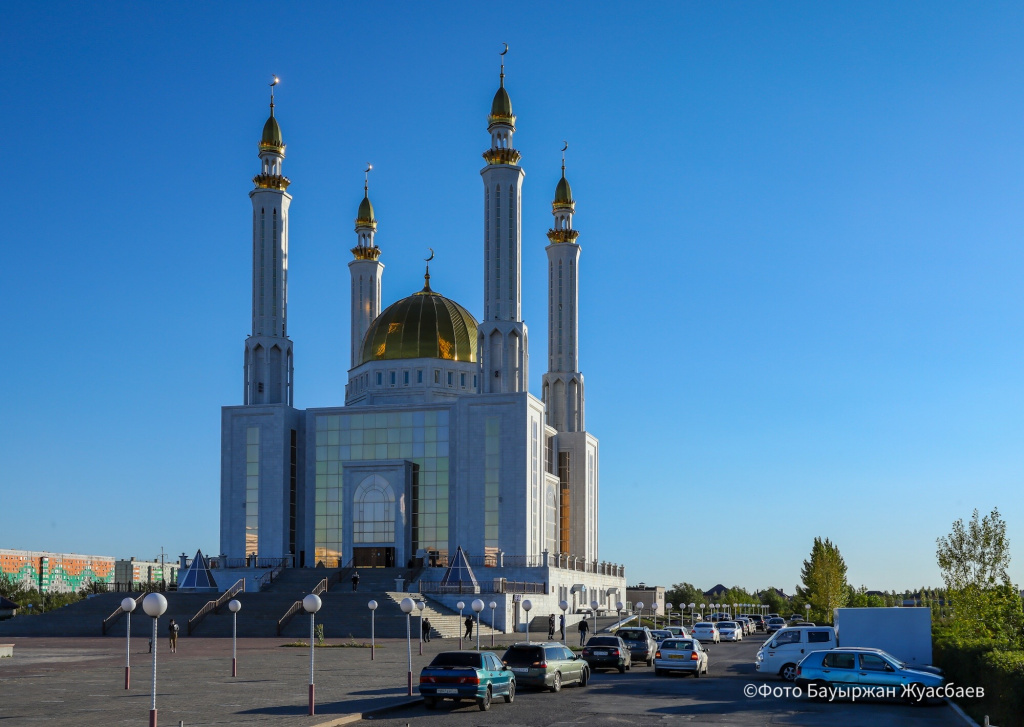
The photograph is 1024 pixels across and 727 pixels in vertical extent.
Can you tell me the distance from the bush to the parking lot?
703 mm

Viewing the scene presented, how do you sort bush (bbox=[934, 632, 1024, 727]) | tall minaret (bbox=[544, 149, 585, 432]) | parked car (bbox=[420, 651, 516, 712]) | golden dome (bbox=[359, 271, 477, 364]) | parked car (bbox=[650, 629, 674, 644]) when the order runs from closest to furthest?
bush (bbox=[934, 632, 1024, 727]) < parked car (bbox=[420, 651, 516, 712]) < parked car (bbox=[650, 629, 674, 644]) < golden dome (bbox=[359, 271, 477, 364]) < tall minaret (bbox=[544, 149, 585, 432])

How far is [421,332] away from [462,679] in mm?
53173

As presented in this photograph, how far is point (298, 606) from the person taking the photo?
5241cm

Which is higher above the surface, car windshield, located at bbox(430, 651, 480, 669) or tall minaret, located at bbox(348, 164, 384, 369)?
tall minaret, located at bbox(348, 164, 384, 369)

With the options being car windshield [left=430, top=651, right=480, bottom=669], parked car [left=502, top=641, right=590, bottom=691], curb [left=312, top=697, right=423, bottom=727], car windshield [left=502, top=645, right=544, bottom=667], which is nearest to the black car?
parked car [left=502, top=641, right=590, bottom=691]

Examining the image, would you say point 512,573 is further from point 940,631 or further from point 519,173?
point 940,631

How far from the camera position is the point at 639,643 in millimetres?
37844

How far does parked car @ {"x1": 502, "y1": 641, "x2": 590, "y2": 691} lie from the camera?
2766 centimetres

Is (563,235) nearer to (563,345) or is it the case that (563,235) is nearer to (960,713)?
(563,345)

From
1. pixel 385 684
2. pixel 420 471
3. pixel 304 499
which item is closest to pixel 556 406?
pixel 420 471

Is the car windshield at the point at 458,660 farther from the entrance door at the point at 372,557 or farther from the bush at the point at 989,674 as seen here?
the entrance door at the point at 372,557

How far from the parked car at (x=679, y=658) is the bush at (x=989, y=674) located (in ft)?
22.2

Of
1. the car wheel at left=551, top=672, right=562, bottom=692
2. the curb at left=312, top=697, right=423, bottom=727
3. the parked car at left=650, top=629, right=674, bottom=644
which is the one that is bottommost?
the parked car at left=650, top=629, right=674, bottom=644

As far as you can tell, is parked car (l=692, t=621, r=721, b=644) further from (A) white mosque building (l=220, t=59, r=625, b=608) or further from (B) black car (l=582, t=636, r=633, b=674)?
(B) black car (l=582, t=636, r=633, b=674)
